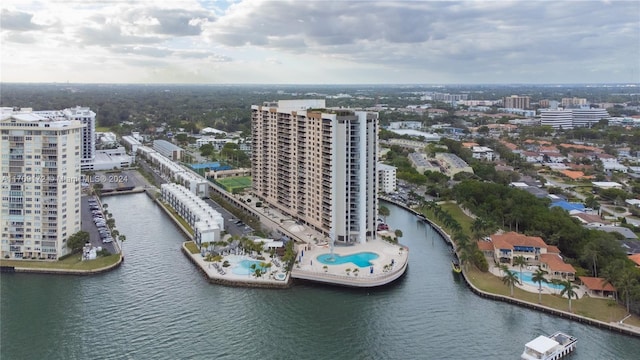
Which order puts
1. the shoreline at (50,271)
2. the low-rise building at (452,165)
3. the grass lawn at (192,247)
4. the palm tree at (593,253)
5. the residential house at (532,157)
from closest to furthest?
1. the palm tree at (593,253)
2. the shoreline at (50,271)
3. the grass lawn at (192,247)
4. the low-rise building at (452,165)
5. the residential house at (532,157)

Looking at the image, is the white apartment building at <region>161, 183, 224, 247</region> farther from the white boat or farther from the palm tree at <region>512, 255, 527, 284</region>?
the white boat

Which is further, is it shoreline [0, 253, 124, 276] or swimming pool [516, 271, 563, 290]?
shoreline [0, 253, 124, 276]

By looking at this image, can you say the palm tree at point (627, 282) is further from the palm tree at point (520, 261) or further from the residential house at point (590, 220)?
the residential house at point (590, 220)

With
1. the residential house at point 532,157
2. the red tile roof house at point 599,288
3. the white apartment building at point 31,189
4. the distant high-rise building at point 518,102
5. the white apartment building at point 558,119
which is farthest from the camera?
the distant high-rise building at point 518,102

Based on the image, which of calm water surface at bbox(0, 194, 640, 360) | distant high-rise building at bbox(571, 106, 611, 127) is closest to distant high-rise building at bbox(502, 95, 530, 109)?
distant high-rise building at bbox(571, 106, 611, 127)

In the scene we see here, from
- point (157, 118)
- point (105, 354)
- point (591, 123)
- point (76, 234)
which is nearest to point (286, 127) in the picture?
point (76, 234)

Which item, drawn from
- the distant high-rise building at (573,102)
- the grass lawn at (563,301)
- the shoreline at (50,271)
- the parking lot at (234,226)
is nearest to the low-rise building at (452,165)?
the parking lot at (234,226)

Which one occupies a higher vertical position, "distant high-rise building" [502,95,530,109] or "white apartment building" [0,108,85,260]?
"distant high-rise building" [502,95,530,109]
